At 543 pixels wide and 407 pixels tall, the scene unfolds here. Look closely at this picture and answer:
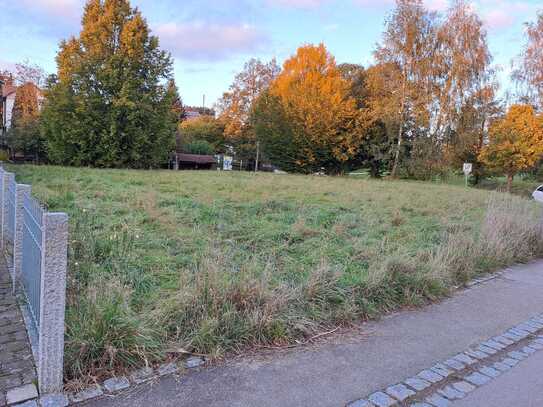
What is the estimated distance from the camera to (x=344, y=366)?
9.82 ft

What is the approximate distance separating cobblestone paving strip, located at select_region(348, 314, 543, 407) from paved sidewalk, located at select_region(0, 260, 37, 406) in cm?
207

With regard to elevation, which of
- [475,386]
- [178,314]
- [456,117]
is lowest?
[475,386]

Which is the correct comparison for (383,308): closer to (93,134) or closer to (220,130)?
(93,134)

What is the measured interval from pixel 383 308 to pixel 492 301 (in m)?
1.60

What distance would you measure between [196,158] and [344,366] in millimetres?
34925

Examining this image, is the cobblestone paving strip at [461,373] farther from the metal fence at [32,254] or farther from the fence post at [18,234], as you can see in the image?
the fence post at [18,234]

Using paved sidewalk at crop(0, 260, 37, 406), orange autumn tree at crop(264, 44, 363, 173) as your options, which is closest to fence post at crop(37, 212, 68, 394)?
paved sidewalk at crop(0, 260, 37, 406)

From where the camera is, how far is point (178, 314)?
324 centimetres

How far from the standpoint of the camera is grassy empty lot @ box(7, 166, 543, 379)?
300 centimetres

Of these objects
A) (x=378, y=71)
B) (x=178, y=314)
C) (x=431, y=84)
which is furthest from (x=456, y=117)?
(x=178, y=314)

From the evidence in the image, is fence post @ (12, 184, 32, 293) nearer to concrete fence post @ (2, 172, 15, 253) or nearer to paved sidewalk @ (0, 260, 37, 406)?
paved sidewalk @ (0, 260, 37, 406)

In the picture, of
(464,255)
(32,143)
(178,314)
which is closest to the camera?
(178,314)

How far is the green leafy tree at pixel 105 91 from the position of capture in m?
22.8

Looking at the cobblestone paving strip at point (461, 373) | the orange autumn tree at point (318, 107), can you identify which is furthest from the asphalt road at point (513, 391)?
the orange autumn tree at point (318, 107)
